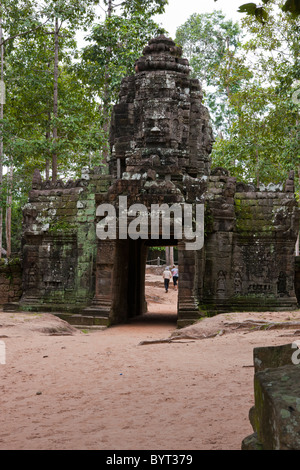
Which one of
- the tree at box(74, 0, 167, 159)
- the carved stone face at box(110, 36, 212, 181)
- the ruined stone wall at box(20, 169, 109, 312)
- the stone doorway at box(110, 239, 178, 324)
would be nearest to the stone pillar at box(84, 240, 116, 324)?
the stone doorway at box(110, 239, 178, 324)

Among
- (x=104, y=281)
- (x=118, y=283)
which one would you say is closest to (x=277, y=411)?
(x=104, y=281)

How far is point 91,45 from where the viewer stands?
75.4 ft

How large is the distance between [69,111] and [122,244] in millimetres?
11848

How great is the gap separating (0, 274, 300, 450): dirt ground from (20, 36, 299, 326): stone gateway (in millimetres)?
2453

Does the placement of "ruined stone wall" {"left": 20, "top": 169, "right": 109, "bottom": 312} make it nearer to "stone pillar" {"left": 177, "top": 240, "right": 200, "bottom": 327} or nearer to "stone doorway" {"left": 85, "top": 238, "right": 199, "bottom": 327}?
"stone doorway" {"left": 85, "top": 238, "right": 199, "bottom": 327}

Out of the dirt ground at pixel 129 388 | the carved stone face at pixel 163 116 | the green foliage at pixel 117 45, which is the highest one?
the green foliage at pixel 117 45

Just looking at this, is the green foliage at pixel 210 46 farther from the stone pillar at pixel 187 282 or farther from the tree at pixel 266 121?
the stone pillar at pixel 187 282

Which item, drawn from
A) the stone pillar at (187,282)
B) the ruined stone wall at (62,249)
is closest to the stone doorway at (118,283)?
the stone pillar at (187,282)

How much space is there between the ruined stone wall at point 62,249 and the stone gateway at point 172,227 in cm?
3

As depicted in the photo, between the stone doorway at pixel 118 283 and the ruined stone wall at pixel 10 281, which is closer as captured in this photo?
the stone doorway at pixel 118 283

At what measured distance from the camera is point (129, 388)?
21.3ft

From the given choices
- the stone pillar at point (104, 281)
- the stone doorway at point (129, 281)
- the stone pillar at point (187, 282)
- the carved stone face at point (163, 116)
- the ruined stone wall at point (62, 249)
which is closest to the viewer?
the stone pillar at point (187, 282)

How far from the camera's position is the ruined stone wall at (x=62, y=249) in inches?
602

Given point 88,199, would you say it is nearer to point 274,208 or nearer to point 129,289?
point 129,289
